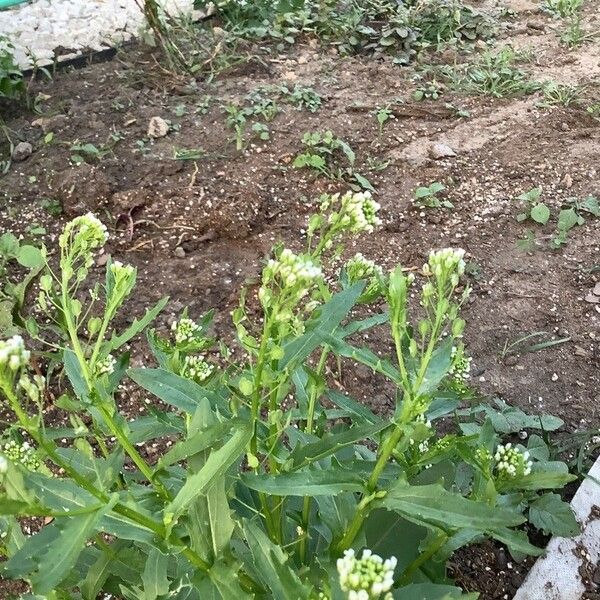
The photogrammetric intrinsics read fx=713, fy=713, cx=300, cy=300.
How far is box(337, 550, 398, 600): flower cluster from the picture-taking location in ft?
3.15

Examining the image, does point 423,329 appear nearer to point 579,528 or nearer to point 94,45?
point 579,528

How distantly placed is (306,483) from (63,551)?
404 millimetres

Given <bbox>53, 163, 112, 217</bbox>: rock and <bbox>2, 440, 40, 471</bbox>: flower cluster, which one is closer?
<bbox>2, 440, 40, 471</bbox>: flower cluster

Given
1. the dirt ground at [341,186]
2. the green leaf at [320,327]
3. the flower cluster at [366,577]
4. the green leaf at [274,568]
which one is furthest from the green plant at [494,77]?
the flower cluster at [366,577]

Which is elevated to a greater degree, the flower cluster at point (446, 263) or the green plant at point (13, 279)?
the flower cluster at point (446, 263)

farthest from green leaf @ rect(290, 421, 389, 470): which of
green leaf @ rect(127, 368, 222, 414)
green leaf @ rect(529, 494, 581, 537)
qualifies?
green leaf @ rect(529, 494, 581, 537)

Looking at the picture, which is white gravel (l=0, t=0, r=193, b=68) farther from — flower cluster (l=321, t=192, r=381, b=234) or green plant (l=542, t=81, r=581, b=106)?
flower cluster (l=321, t=192, r=381, b=234)

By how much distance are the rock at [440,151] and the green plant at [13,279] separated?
2.03 m

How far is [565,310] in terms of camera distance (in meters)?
2.92

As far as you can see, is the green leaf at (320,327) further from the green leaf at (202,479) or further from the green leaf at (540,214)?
the green leaf at (540,214)

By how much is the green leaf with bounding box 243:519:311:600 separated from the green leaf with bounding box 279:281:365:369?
29 cm

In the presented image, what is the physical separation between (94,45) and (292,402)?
10.1 ft

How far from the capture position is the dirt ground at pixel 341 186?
2.86 metres

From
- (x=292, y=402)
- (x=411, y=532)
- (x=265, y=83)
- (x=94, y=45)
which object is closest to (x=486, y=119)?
(x=265, y=83)
